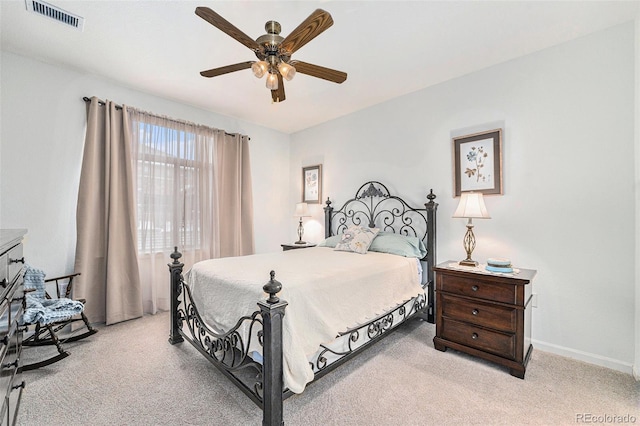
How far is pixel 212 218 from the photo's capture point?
159 inches

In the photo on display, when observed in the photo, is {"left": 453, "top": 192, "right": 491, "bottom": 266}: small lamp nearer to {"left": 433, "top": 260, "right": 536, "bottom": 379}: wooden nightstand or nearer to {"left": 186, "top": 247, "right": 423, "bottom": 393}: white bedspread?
{"left": 433, "top": 260, "right": 536, "bottom": 379}: wooden nightstand

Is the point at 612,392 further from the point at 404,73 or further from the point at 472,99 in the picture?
the point at 404,73

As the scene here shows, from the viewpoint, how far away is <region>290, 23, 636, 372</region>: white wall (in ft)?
7.16

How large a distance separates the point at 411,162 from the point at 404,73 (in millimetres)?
1031

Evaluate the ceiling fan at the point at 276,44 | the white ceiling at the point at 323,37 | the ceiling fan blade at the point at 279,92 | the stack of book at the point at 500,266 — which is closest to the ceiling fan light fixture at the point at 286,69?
the ceiling fan at the point at 276,44

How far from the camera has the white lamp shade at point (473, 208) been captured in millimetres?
2459

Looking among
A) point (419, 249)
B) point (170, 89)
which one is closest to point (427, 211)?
point (419, 249)

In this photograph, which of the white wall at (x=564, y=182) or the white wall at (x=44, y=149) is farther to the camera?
the white wall at (x=44, y=149)

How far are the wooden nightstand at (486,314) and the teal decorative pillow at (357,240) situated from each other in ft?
2.89

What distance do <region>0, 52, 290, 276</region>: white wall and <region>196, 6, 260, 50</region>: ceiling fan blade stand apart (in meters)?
2.45

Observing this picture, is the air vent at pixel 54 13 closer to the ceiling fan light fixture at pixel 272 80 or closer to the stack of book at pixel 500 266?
the ceiling fan light fixture at pixel 272 80

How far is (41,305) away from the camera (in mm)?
2400

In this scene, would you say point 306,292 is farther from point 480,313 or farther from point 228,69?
point 228,69

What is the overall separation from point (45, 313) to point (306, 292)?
2.23 m
